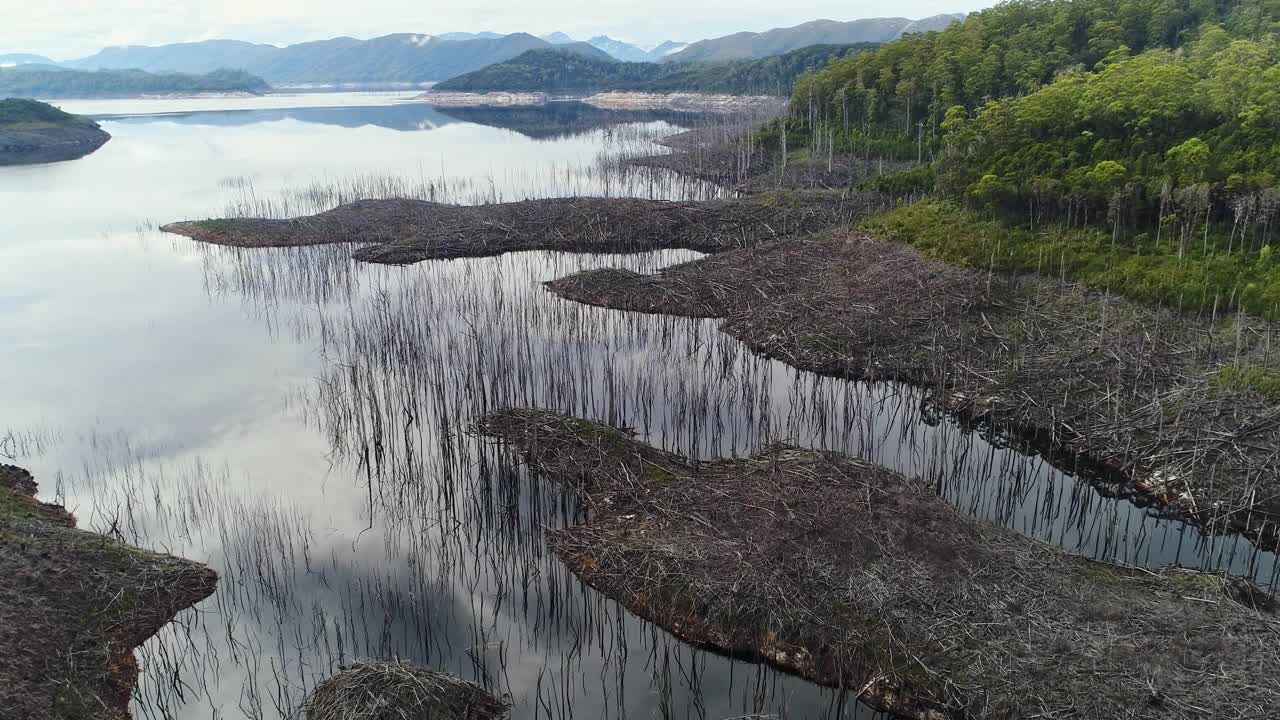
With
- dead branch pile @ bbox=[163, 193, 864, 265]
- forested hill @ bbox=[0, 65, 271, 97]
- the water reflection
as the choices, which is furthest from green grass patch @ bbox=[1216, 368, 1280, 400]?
forested hill @ bbox=[0, 65, 271, 97]

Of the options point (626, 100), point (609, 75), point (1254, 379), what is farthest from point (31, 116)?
point (609, 75)

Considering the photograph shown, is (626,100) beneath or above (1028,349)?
above

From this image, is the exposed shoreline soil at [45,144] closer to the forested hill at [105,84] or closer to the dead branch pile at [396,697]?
the dead branch pile at [396,697]

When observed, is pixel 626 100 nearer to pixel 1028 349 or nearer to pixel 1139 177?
pixel 1139 177

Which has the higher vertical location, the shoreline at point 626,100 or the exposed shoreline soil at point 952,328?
the shoreline at point 626,100

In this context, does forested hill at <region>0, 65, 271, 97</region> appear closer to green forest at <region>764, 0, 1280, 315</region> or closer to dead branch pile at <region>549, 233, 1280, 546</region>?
dead branch pile at <region>549, 233, 1280, 546</region>

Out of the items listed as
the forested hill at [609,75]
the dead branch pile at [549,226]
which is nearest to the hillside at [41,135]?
the dead branch pile at [549,226]
